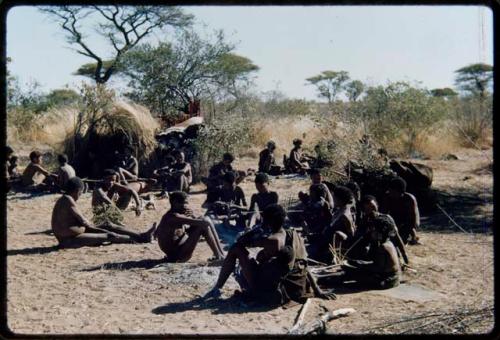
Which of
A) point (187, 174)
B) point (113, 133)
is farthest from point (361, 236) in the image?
point (113, 133)

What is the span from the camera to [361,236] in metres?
7.57

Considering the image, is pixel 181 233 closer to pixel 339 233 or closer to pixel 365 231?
pixel 339 233

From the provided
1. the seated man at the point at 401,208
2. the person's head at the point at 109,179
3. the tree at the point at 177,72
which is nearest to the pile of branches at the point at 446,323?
the seated man at the point at 401,208

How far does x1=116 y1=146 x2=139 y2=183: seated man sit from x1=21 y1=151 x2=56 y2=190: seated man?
1.51m

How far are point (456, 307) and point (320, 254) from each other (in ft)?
6.69

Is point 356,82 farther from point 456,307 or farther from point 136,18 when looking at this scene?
point 456,307

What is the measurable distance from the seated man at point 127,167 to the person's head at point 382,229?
7503 mm

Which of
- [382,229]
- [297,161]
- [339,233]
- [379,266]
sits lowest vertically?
[379,266]

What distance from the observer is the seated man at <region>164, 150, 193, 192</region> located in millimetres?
13508

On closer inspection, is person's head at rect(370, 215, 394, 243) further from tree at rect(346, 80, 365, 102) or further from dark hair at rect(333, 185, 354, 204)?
tree at rect(346, 80, 365, 102)

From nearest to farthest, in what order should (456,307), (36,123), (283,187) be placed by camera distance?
1. (456,307)
2. (283,187)
3. (36,123)

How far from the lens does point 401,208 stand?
9.07 metres

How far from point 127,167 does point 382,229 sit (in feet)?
28.0

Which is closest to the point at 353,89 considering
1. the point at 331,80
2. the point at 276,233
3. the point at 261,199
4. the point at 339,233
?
the point at 331,80
